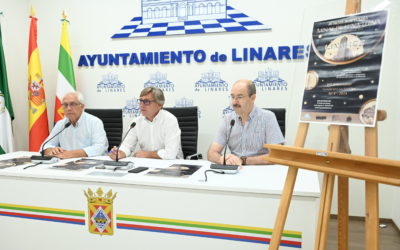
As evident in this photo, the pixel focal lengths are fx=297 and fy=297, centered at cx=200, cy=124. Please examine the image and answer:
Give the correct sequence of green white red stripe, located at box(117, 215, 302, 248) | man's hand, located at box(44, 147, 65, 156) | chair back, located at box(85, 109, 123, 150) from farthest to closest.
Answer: chair back, located at box(85, 109, 123, 150) < man's hand, located at box(44, 147, 65, 156) < green white red stripe, located at box(117, 215, 302, 248)

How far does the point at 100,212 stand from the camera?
1.65 meters

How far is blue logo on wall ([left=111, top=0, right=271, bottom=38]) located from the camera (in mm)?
3084

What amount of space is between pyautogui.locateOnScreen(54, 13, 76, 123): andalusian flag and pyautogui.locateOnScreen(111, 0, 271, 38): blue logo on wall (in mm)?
557

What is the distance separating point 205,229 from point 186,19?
2416 mm

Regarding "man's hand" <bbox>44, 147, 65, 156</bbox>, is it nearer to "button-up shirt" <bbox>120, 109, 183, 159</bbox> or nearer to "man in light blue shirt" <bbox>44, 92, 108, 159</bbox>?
"man in light blue shirt" <bbox>44, 92, 108, 159</bbox>

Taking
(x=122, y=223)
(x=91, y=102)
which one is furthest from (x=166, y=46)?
(x=122, y=223)

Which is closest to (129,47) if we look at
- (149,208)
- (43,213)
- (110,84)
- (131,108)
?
(110,84)

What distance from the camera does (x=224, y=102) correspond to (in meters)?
3.21

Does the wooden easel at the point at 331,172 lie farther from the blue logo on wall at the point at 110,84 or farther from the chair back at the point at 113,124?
the blue logo on wall at the point at 110,84

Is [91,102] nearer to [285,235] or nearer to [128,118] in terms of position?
[128,118]

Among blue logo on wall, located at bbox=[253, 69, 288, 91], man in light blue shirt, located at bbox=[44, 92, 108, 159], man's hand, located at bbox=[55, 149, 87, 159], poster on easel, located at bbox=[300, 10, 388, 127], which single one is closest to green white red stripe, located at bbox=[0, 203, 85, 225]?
man's hand, located at bbox=[55, 149, 87, 159]

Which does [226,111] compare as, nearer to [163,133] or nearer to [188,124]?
[188,124]

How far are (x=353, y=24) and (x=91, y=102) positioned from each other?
309 cm

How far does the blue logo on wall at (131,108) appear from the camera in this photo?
11.3 feet
